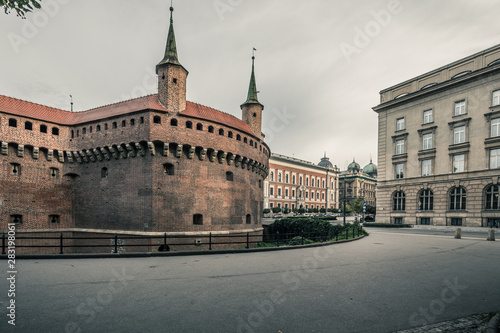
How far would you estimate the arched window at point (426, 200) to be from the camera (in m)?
32.2

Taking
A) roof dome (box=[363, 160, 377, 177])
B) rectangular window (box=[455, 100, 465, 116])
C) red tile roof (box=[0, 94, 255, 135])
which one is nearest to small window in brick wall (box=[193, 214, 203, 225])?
red tile roof (box=[0, 94, 255, 135])

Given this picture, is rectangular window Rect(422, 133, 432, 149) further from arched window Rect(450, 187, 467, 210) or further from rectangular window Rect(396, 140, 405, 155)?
arched window Rect(450, 187, 467, 210)

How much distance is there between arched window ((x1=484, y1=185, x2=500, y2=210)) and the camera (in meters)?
26.9

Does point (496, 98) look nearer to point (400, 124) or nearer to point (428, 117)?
point (428, 117)

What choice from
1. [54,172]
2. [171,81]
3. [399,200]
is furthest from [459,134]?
[54,172]

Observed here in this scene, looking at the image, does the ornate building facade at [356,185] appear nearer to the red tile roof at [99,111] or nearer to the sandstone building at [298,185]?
the sandstone building at [298,185]

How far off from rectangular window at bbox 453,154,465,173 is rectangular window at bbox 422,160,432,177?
2571 millimetres

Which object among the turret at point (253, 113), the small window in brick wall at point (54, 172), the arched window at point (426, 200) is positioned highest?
the turret at point (253, 113)

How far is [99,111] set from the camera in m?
22.6

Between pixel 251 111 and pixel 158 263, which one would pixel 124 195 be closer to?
pixel 158 263

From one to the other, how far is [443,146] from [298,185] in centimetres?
4217

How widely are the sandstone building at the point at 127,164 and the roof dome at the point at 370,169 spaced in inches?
4147

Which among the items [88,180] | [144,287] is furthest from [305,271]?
[88,180]

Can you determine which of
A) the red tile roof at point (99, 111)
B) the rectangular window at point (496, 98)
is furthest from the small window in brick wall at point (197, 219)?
the rectangular window at point (496, 98)
